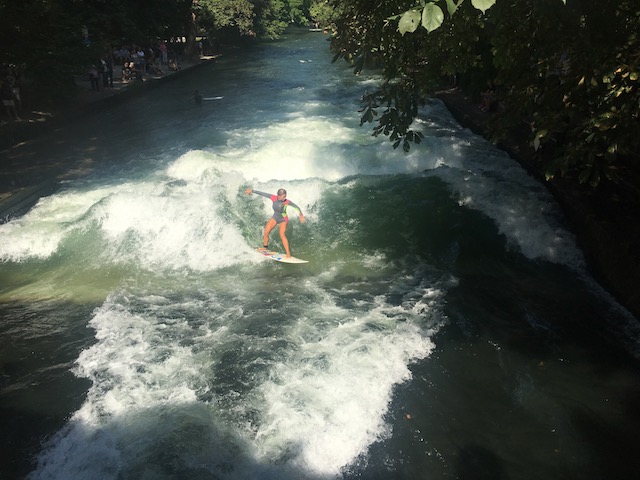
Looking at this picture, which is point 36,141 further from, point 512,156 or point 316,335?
point 512,156

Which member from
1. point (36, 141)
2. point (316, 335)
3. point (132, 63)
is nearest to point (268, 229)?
point (316, 335)

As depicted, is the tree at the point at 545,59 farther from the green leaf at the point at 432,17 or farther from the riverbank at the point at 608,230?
the green leaf at the point at 432,17

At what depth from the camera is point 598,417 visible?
5406 mm

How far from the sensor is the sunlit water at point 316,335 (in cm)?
504

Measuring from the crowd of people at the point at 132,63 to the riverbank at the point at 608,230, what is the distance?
1733 centimetres

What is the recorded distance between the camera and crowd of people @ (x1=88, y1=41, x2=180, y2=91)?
1995 cm

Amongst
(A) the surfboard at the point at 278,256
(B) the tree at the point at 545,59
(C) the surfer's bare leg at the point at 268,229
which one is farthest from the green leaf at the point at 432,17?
(C) the surfer's bare leg at the point at 268,229

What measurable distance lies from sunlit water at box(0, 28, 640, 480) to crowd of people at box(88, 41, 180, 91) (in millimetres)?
9505

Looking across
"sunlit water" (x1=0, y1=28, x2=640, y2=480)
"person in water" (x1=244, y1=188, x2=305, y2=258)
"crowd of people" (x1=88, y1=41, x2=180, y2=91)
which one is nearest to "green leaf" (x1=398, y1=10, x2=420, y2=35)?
"sunlit water" (x1=0, y1=28, x2=640, y2=480)

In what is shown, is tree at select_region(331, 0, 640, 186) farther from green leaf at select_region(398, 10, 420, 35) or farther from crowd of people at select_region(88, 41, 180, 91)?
crowd of people at select_region(88, 41, 180, 91)

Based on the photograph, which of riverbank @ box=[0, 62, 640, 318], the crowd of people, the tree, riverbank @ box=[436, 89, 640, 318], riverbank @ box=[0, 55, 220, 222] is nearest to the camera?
the tree

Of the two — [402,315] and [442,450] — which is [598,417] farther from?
[402,315]

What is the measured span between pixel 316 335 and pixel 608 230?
17.0 ft

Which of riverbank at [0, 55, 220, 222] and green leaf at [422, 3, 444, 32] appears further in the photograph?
riverbank at [0, 55, 220, 222]
